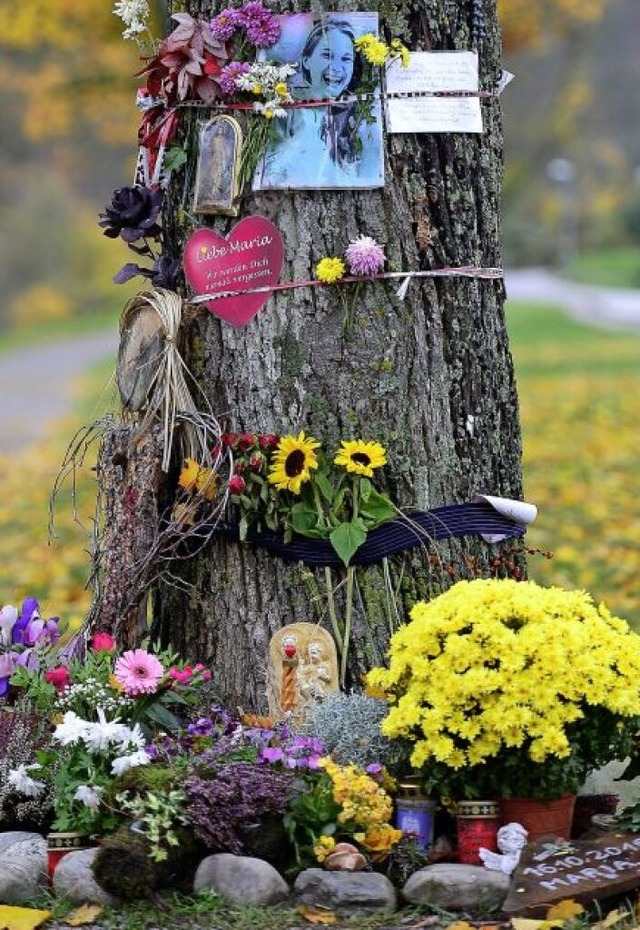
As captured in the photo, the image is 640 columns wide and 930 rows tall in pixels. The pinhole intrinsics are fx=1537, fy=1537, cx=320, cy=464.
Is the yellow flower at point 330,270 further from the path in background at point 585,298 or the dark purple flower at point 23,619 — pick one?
the path in background at point 585,298

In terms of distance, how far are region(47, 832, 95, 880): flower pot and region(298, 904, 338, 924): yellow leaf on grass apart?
60 centimetres

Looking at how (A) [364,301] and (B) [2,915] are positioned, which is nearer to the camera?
(B) [2,915]

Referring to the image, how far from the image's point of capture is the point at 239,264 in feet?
14.7

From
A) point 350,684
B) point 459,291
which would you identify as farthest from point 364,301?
point 350,684

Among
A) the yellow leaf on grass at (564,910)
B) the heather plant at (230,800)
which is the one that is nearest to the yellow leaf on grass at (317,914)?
the heather plant at (230,800)

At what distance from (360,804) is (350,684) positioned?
685 millimetres

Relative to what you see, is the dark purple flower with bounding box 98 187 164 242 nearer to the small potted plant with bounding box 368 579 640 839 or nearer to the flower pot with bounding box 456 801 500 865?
the small potted plant with bounding box 368 579 640 839

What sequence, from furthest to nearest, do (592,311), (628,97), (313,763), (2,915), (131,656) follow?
1. (628,97)
2. (592,311)
3. (131,656)
4. (313,763)
5. (2,915)

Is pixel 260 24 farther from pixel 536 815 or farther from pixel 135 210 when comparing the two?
pixel 536 815

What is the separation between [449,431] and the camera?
14.9 ft

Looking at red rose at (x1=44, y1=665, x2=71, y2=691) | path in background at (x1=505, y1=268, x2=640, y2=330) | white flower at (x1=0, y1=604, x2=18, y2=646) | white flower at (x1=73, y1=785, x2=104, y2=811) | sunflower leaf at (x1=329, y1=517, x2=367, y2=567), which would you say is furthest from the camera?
path in background at (x1=505, y1=268, x2=640, y2=330)

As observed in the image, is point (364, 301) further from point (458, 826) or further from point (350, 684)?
point (458, 826)

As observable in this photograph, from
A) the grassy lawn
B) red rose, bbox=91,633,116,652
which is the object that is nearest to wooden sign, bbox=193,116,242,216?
red rose, bbox=91,633,116,652

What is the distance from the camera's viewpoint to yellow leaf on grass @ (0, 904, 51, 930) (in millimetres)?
3619
